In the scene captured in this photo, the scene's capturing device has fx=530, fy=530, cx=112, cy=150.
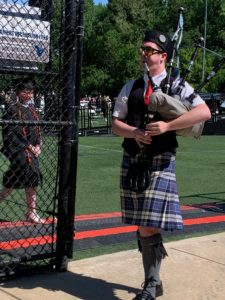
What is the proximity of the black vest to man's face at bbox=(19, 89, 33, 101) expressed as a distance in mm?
1752

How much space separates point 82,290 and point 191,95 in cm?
167

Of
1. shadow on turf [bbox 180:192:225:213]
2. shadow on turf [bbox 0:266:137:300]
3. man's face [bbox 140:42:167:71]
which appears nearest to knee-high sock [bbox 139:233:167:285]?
shadow on turf [bbox 0:266:137:300]

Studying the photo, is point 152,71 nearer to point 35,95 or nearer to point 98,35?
point 35,95

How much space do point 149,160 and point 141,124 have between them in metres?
0.25

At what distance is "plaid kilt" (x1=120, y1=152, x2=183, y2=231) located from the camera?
11.8ft

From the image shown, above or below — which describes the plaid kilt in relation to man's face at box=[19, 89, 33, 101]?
below

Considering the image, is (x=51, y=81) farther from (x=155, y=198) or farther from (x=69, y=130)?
(x=155, y=198)

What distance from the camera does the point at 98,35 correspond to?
60.1 metres

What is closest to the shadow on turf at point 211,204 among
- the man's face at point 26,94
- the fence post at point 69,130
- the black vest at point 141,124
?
the man's face at point 26,94

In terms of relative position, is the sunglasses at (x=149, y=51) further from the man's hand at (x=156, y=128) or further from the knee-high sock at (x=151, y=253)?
the knee-high sock at (x=151, y=253)

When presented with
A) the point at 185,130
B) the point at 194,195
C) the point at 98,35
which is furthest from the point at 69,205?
the point at 98,35

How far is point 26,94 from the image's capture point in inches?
206

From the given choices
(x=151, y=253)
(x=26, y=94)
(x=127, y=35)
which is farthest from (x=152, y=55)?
(x=127, y=35)

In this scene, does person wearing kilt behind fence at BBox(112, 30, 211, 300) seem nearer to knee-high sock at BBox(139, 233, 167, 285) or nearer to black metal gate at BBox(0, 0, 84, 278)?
knee-high sock at BBox(139, 233, 167, 285)
